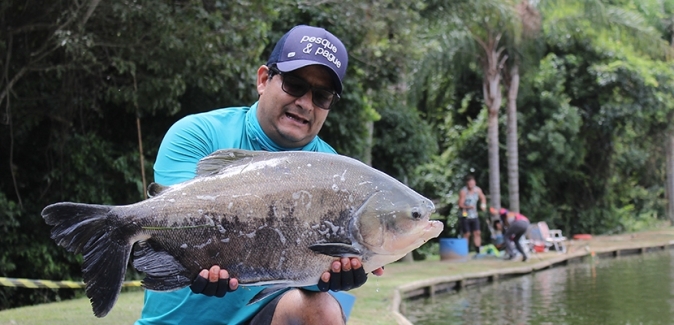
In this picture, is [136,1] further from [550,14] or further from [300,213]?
[550,14]

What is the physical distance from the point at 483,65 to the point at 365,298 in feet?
45.0

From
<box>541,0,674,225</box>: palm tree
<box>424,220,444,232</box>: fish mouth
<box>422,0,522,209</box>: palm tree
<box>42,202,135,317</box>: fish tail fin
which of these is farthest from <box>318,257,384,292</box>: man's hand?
<box>541,0,674,225</box>: palm tree

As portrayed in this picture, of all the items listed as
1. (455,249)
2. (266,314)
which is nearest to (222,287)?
(266,314)

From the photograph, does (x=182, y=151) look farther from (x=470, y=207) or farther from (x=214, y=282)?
(x=470, y=207)

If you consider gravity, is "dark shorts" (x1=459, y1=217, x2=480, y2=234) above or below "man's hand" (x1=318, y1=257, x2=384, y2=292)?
above

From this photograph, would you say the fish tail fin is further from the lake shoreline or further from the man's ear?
the lake shoreline

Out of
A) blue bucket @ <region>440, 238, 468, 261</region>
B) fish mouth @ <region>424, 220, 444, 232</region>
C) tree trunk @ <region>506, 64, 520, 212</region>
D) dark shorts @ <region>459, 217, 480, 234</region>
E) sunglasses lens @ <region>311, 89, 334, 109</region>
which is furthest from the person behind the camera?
tree trunk @ <region>506, 64, 520, 212</region>

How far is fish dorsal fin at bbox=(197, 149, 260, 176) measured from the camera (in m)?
2.70

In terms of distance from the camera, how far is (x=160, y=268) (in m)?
2.62

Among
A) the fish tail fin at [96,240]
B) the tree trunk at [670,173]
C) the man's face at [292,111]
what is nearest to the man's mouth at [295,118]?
the man's face at [292,111]

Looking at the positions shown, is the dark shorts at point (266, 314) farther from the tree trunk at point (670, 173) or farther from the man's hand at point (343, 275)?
the tree trunk at point (670, 173)

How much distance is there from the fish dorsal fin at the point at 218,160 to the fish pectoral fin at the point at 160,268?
30cm

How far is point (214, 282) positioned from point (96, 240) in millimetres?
401

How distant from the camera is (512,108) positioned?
22.4 metres
